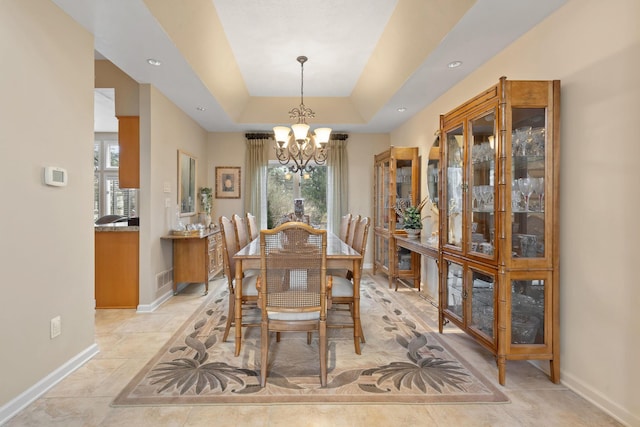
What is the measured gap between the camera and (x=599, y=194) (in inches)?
80.2

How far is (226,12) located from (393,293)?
12.7ft

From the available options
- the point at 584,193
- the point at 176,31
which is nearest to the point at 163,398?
the point at 176,31

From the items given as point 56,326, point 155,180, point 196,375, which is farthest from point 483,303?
point 155,180

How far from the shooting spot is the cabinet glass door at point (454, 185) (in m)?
2.89

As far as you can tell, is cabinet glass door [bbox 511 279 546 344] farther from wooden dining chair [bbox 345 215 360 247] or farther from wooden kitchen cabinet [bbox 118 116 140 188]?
wooden kitchen cabinet [bbox 118 116 140 188]

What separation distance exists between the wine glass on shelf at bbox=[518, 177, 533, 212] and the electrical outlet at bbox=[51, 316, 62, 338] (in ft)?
11.1

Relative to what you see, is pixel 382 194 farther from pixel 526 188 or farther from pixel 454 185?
pixel 526 188

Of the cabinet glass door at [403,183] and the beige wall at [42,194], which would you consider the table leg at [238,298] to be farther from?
the cabinet glass door at [403,183]

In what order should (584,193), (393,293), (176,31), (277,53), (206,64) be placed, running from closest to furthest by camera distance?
1. (584,193)
2. (176,31)
3. (206,64)
4. (277,53)
5. (393,293)

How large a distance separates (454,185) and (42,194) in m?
3.17

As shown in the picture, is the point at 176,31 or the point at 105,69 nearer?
the point at 176,31

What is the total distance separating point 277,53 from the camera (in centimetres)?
399

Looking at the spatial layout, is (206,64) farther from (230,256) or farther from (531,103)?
(531,103)

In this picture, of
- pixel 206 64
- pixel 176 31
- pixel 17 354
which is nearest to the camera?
pixel 17 354
